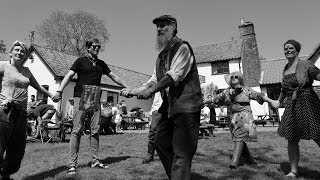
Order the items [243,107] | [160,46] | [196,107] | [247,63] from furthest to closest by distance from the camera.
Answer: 1. [247,63]
2. [243,107]
3. [160,46]
4. [196,107]

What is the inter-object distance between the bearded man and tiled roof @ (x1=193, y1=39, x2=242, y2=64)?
25.3m

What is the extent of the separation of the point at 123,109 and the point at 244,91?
14.5m

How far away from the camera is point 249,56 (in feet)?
86.0

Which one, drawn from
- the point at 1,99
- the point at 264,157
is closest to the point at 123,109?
the point at 264,157

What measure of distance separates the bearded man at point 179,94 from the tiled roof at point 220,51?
83.0 ft

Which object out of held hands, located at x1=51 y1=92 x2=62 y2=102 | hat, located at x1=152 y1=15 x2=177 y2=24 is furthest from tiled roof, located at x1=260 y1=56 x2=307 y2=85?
hat, located at x1=152 y1=15 x2=177 y2=24

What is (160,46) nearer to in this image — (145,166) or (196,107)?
(196,107)

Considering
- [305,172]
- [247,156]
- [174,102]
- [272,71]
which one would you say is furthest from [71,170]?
[272,71]

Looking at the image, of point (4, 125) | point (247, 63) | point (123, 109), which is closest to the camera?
point (4, 125)

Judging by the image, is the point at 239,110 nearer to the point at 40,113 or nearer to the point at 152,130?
the point at 152,130

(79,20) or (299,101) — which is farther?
(79,20)

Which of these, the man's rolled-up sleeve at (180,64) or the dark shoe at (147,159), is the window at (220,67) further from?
the man's rolled-up sleeve at (180,64)

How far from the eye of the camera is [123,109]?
62.1 ft

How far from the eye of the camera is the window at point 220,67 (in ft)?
92.3
